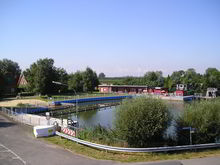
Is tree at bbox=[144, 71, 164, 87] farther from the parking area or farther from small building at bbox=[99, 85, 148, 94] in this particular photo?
the parking area

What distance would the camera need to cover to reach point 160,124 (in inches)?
577

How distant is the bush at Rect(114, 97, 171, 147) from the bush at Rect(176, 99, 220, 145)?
6.08ft

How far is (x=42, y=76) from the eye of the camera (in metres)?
59.1

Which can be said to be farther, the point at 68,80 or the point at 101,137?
the point at 68,80

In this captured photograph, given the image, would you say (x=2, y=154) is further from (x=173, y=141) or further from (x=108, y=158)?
(x=173, y=141)

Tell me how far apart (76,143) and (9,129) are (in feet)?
29.6

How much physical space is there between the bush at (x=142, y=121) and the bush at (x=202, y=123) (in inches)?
73.0

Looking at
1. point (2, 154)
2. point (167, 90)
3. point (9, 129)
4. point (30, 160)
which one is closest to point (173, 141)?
point (30, 160)

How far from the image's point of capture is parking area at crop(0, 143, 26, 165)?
11941 mm

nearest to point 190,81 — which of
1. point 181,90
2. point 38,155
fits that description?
point 181,90

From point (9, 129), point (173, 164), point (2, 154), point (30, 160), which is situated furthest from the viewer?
point (9, 129)

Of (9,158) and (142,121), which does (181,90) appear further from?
(9,158)

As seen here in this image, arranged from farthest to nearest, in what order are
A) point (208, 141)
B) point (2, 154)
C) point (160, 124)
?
point (208, 141), point (160, 124), point (2, 154)

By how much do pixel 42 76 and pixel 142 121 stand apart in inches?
1960
